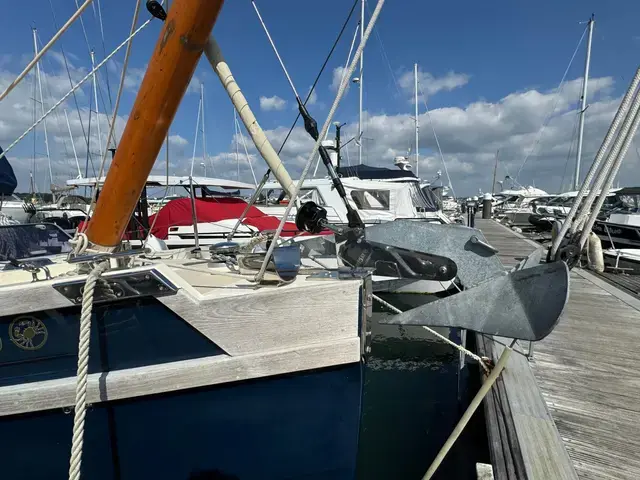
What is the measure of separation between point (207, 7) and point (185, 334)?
161cm

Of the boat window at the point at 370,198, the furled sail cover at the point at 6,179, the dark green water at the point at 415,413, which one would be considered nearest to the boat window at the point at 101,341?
the dark green water at the point at 415,413

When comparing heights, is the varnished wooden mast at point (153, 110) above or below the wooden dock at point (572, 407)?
above

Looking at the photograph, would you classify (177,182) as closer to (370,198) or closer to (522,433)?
(370,198)

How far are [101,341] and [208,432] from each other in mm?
721

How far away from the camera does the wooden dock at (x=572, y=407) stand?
2.58 metres

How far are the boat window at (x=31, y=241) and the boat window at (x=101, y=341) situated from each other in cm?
262

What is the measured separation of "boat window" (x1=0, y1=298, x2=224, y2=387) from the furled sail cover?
723 centimetres

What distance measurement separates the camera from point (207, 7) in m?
1.77

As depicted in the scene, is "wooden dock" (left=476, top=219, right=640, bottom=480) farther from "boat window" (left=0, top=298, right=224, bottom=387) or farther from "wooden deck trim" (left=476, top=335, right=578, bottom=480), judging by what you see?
"boat window" (left=0, top=298, right=224, bottom=387)

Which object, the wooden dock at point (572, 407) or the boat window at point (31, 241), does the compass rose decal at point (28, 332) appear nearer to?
the boat window at point (31, 241)

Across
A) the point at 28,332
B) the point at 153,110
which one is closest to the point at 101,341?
the point at 28,332

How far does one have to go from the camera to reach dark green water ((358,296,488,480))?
13.1 ft

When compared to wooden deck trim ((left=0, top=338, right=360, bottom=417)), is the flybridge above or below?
above

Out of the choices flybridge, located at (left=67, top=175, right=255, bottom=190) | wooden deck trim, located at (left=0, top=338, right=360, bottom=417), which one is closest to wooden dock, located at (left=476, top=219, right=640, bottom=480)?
wooden deck trim, located at (left=0, top=338, right=360, bottom=417)
